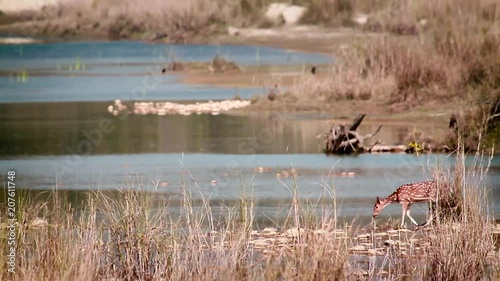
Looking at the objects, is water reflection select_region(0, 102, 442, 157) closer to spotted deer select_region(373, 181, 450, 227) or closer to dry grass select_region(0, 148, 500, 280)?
spotted deer select_region(373, 181, 450, 227)

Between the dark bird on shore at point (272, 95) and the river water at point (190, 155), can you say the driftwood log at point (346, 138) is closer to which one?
the river water at point (190, 155)

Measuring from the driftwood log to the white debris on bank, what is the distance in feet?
32.0

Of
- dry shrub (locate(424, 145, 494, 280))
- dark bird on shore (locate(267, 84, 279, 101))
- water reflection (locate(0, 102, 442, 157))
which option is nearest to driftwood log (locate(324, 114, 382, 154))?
water reflection (locate(0, 102, 442, 157))

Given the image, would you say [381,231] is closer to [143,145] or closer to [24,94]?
[143,145]

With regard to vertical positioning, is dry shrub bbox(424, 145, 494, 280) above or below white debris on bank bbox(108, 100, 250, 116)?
above

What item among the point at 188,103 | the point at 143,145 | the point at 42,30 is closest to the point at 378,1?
the point at 42,30

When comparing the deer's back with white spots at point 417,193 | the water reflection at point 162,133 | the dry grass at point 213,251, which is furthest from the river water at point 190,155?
the dry grass at point 213,251

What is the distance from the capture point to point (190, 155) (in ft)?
81.8

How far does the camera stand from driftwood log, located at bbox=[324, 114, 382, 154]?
2342cm

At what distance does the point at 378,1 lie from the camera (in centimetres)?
6131

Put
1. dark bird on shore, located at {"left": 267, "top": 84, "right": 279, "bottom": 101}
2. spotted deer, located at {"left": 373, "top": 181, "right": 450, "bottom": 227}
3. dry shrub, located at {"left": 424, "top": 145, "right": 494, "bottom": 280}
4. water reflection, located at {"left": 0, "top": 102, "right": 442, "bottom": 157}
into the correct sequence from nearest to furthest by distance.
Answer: dry shrub, located at {"left": 424, "top": 145, "right": 494, "bottom": 280} → spotted deer, located at {"left": 373, "top": 181, "right": 450, "bottom": 227} → water reflection, located at {"left": 0, "top": 102, "right": 442, "bottom": 157} → dark bird on shore, located at {"left": 267, "top": 84, "right": 279, "bottom": 101}

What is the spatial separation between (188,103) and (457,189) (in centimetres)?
2293

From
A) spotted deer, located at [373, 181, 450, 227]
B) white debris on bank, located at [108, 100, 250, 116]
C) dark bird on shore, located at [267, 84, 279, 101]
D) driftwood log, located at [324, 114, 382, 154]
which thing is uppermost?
spotted deer, located at [373, 181, 450, 227]

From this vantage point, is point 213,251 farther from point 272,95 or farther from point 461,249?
point 272,95
